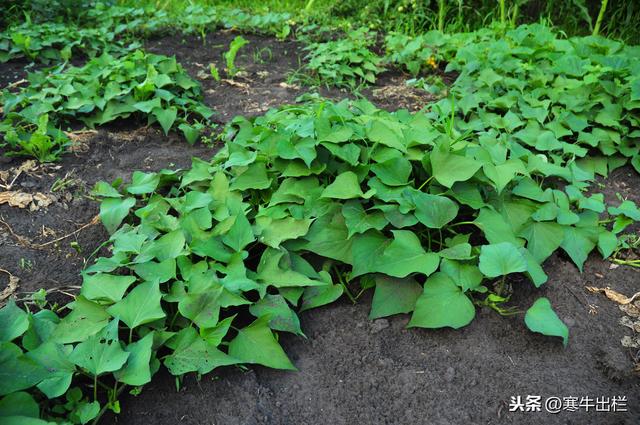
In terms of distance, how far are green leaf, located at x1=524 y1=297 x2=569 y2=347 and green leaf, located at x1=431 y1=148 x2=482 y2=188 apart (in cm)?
51

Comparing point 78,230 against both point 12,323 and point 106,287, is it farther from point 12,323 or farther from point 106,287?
point 12,323

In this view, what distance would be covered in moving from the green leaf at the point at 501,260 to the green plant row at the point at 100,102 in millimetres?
1785

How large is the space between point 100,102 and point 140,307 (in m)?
1.78

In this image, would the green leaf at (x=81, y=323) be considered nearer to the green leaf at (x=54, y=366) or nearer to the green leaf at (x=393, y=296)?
the green leaf at (x=54, y=366)

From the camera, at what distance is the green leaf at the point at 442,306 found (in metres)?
1.71

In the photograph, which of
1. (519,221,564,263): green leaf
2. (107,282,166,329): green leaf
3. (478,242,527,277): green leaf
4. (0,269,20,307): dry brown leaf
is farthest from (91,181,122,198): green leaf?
(519,221,564,263): green leaf

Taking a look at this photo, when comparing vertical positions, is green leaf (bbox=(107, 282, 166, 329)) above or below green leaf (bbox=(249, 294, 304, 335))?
above

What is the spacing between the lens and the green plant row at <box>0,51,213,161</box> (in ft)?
9.04

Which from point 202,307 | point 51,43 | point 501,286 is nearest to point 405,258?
point 501,286

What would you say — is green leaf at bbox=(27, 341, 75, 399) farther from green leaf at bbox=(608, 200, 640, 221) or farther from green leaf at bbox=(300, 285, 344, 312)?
green leaf at bbox=(608, 200, 640, 221)

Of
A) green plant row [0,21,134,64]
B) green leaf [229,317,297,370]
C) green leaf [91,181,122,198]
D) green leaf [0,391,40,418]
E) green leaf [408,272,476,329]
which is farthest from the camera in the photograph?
green plant row [0,21,134,64]

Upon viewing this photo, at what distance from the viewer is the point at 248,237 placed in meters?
1.85

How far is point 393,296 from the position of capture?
1834mm

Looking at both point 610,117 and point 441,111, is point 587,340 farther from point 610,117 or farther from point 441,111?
point 610,117
